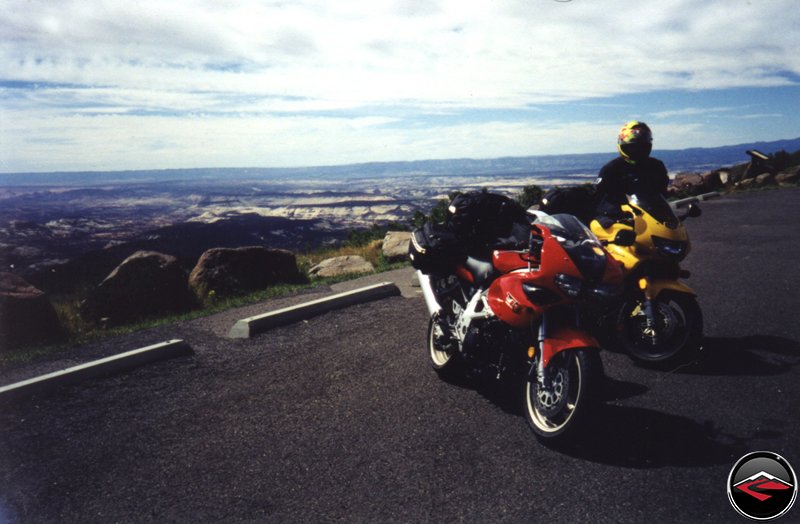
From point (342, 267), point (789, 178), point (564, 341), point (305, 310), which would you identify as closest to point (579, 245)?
point (564, 341)

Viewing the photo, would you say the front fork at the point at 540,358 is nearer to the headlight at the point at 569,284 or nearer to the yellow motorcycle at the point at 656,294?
the headlight at the point at 569,284

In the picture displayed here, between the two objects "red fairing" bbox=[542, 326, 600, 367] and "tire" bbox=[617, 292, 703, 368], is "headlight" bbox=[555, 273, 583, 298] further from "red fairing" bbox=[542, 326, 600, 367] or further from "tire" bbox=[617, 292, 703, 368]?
"tire" bbox=[617, 292, 703, 368]

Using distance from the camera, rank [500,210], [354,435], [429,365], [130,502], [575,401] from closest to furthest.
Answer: [130,502], [575,401], [354,435], [500,210], [429,365]

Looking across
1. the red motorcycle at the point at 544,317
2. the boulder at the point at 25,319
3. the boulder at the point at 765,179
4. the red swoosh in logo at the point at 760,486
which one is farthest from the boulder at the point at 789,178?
the boulder at the point at 25,319

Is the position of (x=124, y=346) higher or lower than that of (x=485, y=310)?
lower

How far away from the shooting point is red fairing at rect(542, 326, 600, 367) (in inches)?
144

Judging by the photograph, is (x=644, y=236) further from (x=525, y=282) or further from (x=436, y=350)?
(x=436, y=350)

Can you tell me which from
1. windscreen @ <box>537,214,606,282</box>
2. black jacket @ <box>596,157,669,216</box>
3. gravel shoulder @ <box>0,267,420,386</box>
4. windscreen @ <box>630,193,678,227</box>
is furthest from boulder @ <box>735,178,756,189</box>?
windscreen @ <box>537,214,606,282</box>

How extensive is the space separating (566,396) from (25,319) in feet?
24.3

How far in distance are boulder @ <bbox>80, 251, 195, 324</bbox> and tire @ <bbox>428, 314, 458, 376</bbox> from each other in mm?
5844

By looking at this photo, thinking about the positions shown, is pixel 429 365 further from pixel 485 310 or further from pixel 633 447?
pixel 633 447

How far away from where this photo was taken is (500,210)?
4918 mm

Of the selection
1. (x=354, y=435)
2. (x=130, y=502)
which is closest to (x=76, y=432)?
(x=130, y=502)

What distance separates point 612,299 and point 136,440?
3.73 metres
